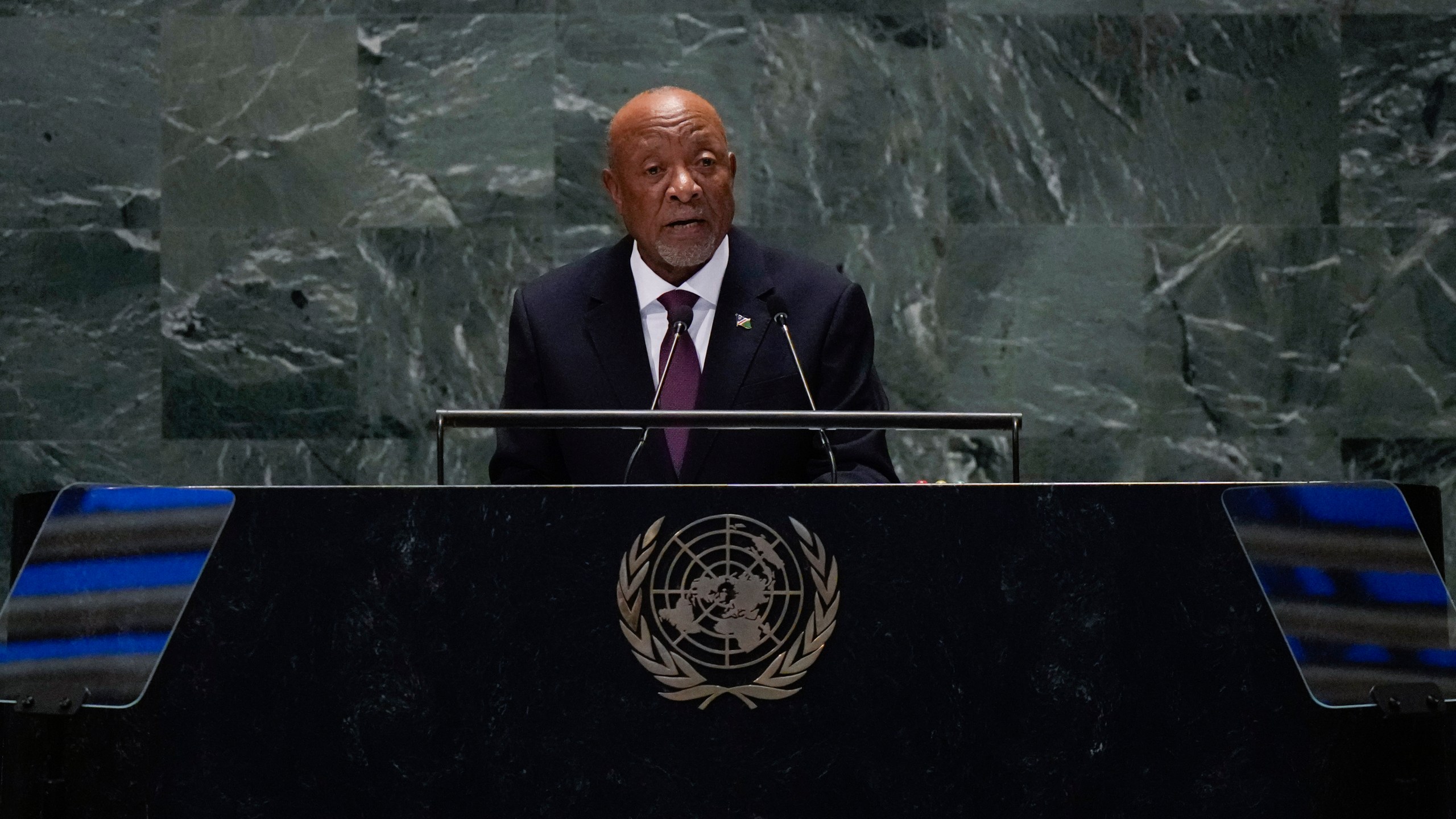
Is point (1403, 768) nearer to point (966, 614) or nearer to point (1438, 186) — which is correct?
point (966, 614)

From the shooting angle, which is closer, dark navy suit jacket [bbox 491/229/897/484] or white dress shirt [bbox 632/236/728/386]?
dark navy suit jacket [bbox 491/229/897/484]

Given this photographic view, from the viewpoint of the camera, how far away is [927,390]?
17.2 feet

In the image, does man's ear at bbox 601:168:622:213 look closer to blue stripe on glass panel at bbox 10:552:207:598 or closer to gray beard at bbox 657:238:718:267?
gray beard at bbox 657:238:718:267

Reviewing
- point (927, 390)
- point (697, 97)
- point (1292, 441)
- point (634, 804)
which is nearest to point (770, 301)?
point (697, 97)

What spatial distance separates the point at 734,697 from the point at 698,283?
1345 millimetres

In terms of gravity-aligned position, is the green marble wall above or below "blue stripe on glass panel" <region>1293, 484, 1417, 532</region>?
below

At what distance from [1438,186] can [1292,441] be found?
96 cm

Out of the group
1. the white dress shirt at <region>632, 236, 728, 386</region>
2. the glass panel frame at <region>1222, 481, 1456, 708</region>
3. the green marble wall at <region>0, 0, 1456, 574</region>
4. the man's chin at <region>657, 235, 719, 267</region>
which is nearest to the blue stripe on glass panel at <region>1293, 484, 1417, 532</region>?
the glass panel frame at <region>1222, 481, 1456, 708</region>

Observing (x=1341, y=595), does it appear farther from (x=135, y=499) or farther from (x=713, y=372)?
(x=135, y=499)

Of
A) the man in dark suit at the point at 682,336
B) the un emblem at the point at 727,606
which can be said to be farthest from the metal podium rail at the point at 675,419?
the man in dark suit at the point at 682,336

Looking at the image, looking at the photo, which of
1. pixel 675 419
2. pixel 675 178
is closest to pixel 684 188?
pixel 675 178

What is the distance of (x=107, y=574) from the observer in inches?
85.2

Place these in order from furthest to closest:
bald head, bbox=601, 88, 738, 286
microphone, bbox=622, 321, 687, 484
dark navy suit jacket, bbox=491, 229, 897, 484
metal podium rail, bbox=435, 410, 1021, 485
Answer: bald head, bbox=601, 88, 738, 286
dark navy suit jacket, bbox=491, 229, 897, 484
microphone, bbox=622, 321, 687, 484
metal podium rail, bbox=435, 410, 1021, 485

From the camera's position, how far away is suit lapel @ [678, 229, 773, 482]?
3037 mm
